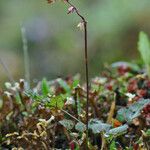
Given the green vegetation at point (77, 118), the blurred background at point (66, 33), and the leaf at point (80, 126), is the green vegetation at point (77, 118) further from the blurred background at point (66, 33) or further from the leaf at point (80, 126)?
the blurred background at point (66, 33)

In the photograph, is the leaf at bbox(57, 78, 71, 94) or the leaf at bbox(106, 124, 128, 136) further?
the leaf at bbox(57, 78, 71, 94)

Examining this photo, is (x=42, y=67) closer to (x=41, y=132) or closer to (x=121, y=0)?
(x=121, y=0)

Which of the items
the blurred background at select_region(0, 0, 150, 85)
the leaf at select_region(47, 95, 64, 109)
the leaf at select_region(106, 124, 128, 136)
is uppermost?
the blurred background at select_region(0, 0, 150, 85)

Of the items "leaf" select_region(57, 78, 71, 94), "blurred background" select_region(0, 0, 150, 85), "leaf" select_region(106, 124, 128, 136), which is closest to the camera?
"leaf" select_region(106, 124, 128, 136)

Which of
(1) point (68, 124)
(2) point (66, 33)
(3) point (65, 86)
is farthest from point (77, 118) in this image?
(2) point (66, 33)

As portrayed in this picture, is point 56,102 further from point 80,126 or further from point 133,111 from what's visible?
point 133,111

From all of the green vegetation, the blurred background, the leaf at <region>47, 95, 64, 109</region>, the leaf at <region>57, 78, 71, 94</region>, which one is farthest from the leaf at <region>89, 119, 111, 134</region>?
the blurred background

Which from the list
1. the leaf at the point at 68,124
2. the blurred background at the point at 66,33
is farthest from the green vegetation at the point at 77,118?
the blurred background at the point at 66,33

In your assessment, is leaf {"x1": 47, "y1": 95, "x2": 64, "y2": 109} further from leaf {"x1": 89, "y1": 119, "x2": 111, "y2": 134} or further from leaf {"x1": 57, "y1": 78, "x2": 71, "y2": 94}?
leaf {"x1": 57, "y1": 78, "x2": 71, "y2": 94}

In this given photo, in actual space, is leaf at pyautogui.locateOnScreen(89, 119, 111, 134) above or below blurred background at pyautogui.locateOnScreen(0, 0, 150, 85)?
below
